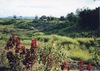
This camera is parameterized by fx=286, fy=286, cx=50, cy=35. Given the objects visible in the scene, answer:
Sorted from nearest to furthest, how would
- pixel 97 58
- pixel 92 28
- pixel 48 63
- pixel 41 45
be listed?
pixel 48 63, pixel 41 45, pixel 97 58, pixel 92 28

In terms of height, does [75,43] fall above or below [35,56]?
below

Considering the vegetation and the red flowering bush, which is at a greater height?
the red flowering bush

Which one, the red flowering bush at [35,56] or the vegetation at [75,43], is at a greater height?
the red flowering bush at [35,56]

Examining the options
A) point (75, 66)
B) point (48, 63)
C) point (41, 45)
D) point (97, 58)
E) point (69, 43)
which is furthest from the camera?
point (69, 43)

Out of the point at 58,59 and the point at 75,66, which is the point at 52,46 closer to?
the point at 58,59

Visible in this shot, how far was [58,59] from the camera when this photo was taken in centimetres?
1098

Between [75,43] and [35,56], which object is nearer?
[35,56]

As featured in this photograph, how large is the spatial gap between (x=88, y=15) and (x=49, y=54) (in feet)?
101

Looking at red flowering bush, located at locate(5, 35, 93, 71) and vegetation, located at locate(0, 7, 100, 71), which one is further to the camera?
vegetation, located at locate(0, 7, 100, 71)

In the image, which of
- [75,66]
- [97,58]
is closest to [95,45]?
[97,58]

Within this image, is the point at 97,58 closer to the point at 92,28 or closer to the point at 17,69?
the point at 17,69

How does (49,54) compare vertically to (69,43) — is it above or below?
above

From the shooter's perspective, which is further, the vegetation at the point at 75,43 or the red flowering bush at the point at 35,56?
the vegetation at the point at 75,43

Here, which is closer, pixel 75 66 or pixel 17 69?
pixel 17 69
